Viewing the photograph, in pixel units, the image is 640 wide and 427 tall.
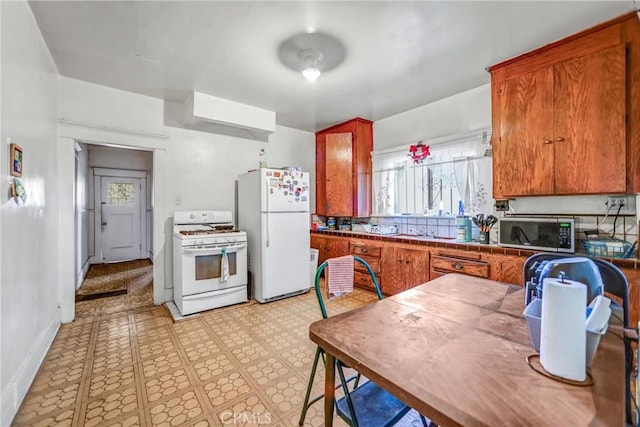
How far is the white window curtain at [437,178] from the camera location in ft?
10.4

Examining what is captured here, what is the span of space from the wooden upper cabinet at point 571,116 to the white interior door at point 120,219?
698 cm

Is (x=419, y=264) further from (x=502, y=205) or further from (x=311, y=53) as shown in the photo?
(x=311, y=53)

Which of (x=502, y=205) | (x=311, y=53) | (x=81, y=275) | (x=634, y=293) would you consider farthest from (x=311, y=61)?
(x=81, y=275)

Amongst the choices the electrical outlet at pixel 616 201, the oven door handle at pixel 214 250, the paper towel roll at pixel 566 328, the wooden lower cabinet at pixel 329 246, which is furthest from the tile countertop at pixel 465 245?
the paper towel roll at pixel 566 328

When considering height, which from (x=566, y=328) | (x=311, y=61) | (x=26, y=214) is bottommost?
(x=566, y=328)

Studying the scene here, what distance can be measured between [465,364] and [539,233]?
2.15m

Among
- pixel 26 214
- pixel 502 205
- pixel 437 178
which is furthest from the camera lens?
→ pixel 437 178

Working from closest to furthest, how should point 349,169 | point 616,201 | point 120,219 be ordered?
point 616,201, point 349,169, point 120,219

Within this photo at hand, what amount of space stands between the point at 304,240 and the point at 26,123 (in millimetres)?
2814

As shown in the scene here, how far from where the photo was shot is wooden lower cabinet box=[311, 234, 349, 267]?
407 cm

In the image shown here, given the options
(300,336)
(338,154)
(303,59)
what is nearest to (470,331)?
(300,336)

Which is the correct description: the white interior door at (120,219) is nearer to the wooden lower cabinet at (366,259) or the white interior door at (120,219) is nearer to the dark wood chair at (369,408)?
the wooden lower cabinet at (366,259)

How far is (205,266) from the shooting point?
3.12m

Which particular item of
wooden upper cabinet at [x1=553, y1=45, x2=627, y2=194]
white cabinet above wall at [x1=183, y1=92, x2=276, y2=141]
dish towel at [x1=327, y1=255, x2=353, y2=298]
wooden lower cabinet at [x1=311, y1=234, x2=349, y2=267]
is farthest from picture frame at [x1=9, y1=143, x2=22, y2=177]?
wooden upper cabinet at [x1=553, y1=45, x2=627, y2=194]
